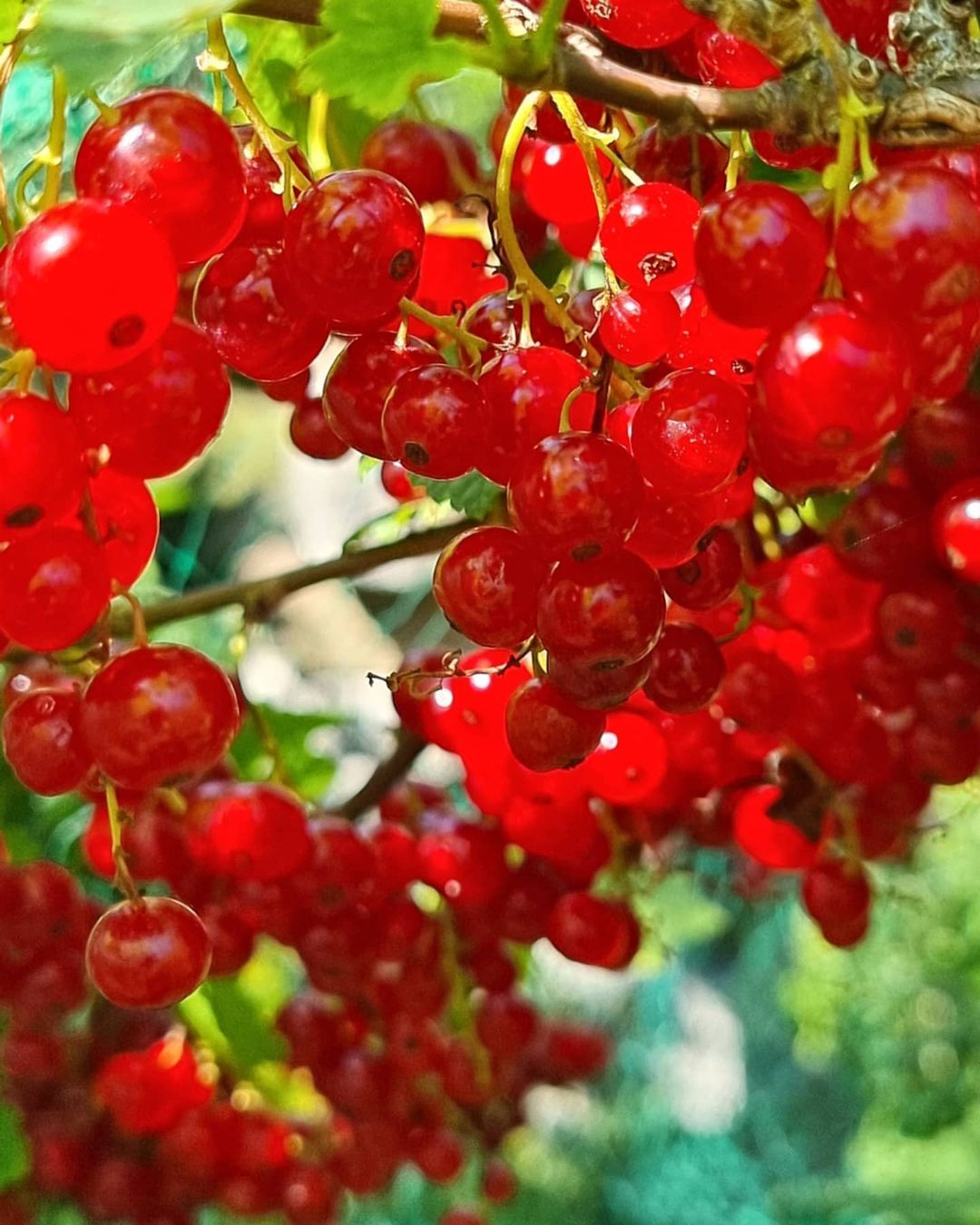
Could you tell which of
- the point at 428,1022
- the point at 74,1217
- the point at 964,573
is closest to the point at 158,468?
the point at 964,573

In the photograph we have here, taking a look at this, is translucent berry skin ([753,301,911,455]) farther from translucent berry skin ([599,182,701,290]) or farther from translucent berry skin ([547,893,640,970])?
translucent berry skin ([547,893,640,970])

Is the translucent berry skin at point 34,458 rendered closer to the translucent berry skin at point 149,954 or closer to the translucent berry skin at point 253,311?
the translucent berry skin at point 253,311

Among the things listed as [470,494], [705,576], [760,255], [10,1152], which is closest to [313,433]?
[470,494]

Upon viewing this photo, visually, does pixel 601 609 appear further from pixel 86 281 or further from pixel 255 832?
pixel 255 832

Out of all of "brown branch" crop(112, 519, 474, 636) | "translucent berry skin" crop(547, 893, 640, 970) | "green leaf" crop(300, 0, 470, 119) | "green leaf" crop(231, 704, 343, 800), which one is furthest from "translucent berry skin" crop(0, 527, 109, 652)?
"green leaf" crop(231, 704, 343, 800)

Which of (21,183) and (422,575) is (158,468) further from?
(422,575)

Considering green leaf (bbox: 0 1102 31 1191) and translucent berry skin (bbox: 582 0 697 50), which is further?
green leaf (bbox: 0 1102 31 1191)
